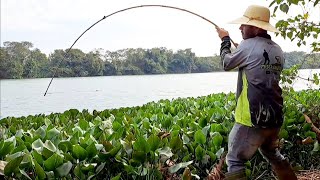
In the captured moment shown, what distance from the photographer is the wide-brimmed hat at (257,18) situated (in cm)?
288

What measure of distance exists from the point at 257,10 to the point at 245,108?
73cm

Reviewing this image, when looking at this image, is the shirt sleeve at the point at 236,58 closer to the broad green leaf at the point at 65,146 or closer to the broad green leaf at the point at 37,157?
the broad green leaf at the point at 65,146

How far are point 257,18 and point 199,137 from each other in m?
1.18

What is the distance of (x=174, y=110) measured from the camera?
17.8 ft

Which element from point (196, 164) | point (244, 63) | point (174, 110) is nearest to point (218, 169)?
point (196, 164)

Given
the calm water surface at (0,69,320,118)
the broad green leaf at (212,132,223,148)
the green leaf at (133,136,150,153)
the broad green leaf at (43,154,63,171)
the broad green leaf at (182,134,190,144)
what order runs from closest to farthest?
the broad green leaf at (43,154,63,171) → the green leaf at (133,136,150,153) → the broad green leaf at (182,134,190,144) → the broad green leaf at (212,132,223,148) → the calm water surface at (0,69,320,118)

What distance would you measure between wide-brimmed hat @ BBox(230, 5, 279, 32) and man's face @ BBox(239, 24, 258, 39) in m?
0.06

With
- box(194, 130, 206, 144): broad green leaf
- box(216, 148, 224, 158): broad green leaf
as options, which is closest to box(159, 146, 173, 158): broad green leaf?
box(194, 130, 206, 144): broad green leaf

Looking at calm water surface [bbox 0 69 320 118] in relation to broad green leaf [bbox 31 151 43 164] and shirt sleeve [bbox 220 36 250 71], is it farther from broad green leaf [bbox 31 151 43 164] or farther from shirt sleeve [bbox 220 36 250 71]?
broad green leaf [bbox 31 151 43 164]

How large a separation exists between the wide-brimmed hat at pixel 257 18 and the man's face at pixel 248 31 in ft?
0.20

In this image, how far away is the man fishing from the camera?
283cm

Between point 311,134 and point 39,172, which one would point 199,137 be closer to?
point 39,172

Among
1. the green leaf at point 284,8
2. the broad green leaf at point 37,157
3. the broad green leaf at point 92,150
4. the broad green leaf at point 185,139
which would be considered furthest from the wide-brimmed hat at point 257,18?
the broad green leaf at point 37,157

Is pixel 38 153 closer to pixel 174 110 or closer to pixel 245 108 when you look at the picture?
pixel 245 108
